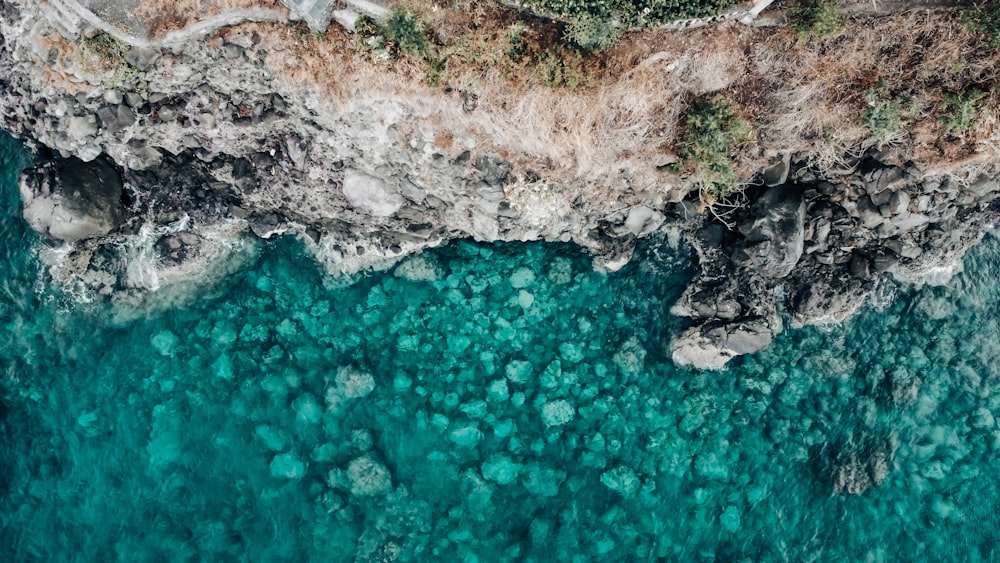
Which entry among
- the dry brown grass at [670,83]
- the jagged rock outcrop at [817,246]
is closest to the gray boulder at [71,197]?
the dry brown grass at [670,83]

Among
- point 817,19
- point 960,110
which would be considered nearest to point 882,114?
point 960,110

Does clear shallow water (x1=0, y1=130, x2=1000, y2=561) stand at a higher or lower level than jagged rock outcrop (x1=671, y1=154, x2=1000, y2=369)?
lower

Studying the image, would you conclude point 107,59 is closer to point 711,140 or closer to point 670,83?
point 670,83

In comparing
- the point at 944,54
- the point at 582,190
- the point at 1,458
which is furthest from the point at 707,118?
the point at 1,458

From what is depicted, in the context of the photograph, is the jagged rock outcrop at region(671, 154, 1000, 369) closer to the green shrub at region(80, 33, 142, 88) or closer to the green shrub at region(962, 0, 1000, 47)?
the green shrub at region(962, 0, 1000, 47)

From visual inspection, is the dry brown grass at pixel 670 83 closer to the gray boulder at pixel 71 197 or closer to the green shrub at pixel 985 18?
the green shrub at pixel 985 18

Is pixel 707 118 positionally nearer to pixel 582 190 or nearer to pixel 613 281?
pixel 582 190

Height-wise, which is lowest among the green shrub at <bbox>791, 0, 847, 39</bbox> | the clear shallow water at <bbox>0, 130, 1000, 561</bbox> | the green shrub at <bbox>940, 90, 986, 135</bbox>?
the clear shallow water at <bbox>0, 130, 1000, 561</bbox>

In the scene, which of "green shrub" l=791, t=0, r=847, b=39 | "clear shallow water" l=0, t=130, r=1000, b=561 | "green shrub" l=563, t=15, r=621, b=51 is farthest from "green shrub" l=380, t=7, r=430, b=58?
"green shrub" l=791, t=0, r=847, b=39
